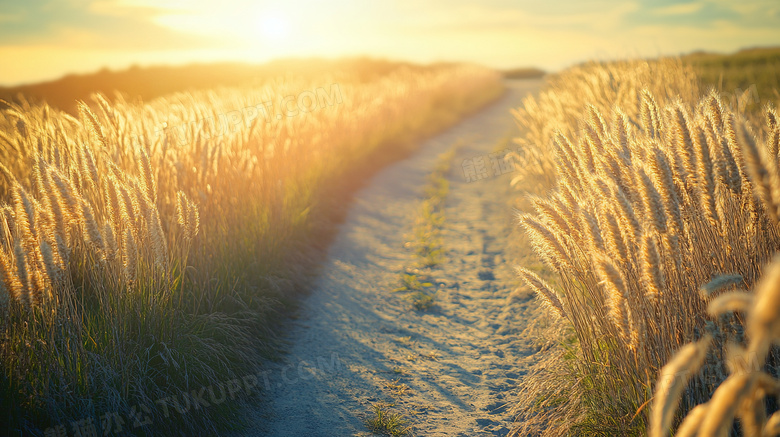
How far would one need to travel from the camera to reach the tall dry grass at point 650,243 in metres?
1.65

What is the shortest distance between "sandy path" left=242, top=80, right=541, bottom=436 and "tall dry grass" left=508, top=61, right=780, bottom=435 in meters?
0.72

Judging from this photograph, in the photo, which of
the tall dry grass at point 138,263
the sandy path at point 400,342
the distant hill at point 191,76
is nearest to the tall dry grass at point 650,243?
the sandy path at point 400,342

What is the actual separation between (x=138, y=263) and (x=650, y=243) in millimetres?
2468

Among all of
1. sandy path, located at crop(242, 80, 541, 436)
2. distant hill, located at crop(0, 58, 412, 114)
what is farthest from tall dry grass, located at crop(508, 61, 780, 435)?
distant hill, located at crop(0, 58, 412, 114)

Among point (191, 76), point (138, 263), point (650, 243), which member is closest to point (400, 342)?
point (138, 263)

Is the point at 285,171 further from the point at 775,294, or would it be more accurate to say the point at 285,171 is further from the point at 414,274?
the point at 775,294

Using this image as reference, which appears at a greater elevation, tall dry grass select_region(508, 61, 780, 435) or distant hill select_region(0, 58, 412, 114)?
distant hill select_region(0, 58, 412, 114)

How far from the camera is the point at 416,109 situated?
1304cm

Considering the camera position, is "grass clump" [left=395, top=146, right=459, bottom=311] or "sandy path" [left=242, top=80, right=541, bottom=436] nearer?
"sandy path" [left=242, top=80, right=541, bottom=436]

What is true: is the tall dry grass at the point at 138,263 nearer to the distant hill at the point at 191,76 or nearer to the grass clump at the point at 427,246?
the grass clump at the point at 427,246

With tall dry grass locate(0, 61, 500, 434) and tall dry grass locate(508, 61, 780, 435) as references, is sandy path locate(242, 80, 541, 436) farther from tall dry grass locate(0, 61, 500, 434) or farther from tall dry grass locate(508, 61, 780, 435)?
tall dry grass locate(508, 61, 780, 435)

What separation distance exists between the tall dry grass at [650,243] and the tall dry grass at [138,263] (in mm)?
2000

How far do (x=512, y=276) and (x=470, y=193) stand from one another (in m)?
3.17

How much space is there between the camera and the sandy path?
2777 millimetres
